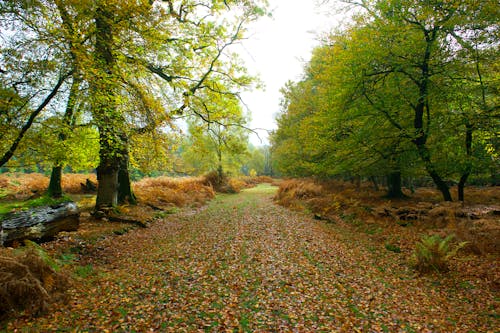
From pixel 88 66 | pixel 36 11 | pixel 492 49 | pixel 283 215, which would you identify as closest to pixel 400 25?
pixel 492 49

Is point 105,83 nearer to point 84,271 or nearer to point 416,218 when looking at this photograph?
point 84,271

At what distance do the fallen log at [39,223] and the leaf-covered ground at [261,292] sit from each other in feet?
3.61

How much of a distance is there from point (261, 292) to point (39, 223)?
5843mm

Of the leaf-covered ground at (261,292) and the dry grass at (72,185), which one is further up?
the dry grass at (72,185)

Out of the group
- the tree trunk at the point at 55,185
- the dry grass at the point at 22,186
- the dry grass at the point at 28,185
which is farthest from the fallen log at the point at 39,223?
the dry grass at the point at 22,186

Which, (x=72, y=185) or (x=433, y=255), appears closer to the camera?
(x=433, y=255)

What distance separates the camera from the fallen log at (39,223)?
5684mm

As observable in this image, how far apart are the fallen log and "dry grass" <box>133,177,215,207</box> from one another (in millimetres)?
6709

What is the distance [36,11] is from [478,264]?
1192 centimetres

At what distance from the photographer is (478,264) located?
5.84 metres

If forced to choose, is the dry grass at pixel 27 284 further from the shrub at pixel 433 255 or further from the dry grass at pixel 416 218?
the dry grass at pixel 416 218

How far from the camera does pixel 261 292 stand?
5.10 metres

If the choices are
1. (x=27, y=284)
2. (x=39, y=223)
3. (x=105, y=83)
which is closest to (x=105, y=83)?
(x=105, y=83)

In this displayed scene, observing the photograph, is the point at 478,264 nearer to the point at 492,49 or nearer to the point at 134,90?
the point at 492,49
